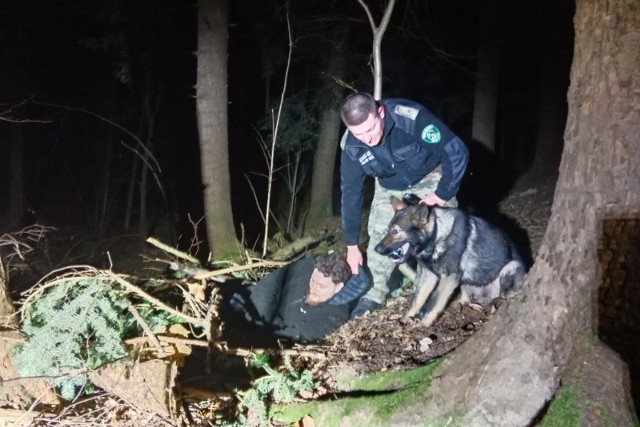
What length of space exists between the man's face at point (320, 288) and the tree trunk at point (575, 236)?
108 inches

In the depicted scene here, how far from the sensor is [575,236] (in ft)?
8.98

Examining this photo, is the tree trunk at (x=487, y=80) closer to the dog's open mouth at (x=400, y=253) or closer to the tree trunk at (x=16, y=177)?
the dog's open mouth at (x=400, y=253)

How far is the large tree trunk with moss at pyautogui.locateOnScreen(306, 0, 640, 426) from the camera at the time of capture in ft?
8.24

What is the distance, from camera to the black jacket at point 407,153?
486 cm

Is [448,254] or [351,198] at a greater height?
[351,198]

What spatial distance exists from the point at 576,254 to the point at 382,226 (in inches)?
121

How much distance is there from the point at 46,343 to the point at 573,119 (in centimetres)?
389

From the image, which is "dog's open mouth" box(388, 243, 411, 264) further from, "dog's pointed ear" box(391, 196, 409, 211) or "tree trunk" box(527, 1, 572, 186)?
"tree trunk" box(527, 1, 572, 186)

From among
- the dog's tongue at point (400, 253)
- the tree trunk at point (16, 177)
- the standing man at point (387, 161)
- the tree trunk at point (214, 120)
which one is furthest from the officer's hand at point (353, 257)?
the tree trunk at point (16, 177)

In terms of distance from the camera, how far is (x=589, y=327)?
2.68 metres

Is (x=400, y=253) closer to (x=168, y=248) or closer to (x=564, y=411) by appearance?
(x=564, y=411)

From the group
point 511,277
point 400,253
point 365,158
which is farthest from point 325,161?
point 511,277

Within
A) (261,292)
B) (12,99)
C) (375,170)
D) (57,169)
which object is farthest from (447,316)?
(57,169)

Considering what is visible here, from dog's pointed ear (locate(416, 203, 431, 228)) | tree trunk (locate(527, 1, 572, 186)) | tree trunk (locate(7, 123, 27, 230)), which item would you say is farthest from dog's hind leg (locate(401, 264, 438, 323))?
tree trunk (locate(7, 123, 27, 230))
